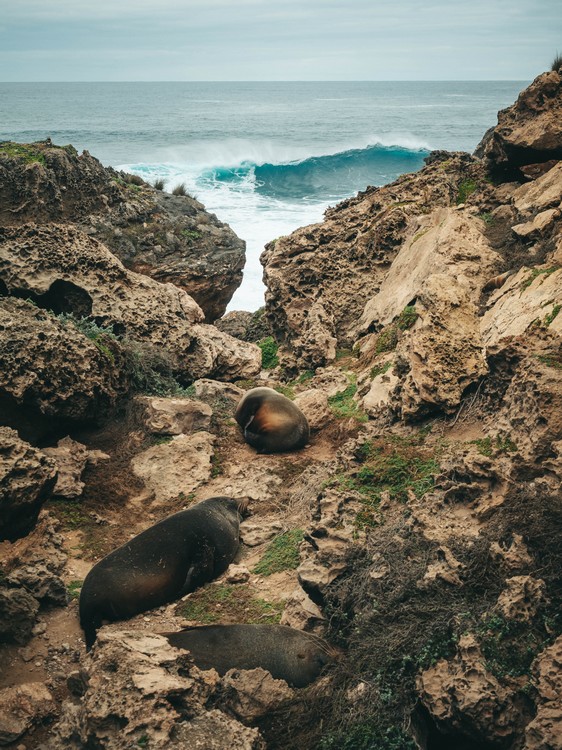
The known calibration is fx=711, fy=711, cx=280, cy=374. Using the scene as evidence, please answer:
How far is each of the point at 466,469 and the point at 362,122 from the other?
8468 centimetres

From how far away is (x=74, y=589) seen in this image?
7094 millimetres

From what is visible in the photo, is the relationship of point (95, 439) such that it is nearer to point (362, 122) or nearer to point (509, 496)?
point (509, 496)

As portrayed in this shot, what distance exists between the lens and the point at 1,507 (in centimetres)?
653

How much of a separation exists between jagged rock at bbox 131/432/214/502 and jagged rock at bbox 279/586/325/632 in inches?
117

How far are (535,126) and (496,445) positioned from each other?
25.4 feet

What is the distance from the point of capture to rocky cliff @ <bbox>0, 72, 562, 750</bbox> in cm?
484

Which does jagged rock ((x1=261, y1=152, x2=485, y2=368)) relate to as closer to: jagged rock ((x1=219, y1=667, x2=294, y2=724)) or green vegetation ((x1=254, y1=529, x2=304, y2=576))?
green vegetation ((x1=254, y1=529, x2=304, y2=576))

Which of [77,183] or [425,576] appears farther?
[77,183]

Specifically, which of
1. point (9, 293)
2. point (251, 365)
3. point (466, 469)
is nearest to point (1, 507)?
point (466, 469)

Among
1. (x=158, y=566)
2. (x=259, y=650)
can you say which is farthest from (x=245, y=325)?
(x=259, y=650)

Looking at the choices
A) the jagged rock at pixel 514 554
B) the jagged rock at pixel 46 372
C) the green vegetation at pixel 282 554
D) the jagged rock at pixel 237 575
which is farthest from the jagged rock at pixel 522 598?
the jagged rock at pixel 46 372

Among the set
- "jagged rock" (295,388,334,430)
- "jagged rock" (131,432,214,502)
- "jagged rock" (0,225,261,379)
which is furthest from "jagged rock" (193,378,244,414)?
"jagged rock" (131,432,214,502)

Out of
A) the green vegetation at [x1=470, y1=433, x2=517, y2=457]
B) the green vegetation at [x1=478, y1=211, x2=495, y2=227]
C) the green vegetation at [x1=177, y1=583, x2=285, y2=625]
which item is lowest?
the green vegetation at [x1=177, y1=583, x2=285, y2=625]

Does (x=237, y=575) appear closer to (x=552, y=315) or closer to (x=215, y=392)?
(x=552, y=315)
